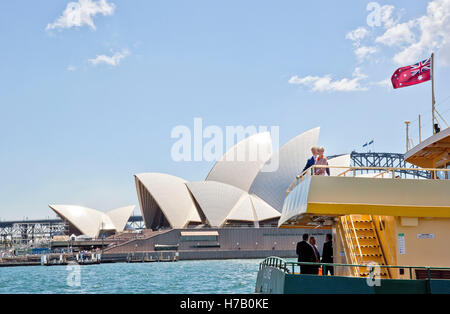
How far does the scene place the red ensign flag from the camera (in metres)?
16.8

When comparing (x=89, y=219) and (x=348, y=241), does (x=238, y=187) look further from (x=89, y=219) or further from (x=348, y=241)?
(x=348, y=241)

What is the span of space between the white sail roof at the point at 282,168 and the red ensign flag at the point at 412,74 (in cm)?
5748

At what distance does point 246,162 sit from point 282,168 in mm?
6086

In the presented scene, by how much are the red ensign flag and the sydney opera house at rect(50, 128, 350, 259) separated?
5778 centimetres

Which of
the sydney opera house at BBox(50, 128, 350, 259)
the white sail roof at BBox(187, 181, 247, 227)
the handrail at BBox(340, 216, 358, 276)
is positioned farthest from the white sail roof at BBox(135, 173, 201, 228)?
the handrail at BBox(340, 216, 358, 276)

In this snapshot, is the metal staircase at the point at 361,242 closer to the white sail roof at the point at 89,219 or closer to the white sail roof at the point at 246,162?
the white sail roof at the point at 246,162

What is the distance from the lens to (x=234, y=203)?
78.0 metres

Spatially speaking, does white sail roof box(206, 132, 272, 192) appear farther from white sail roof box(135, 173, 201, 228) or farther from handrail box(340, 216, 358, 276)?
handrail box(340, 216, 358, 276)

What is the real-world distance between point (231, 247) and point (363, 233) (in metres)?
64.7

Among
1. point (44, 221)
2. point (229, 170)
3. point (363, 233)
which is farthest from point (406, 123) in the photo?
point (44, 221)

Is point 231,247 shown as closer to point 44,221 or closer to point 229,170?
point 229,170

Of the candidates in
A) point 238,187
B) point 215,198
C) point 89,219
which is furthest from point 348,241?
point 89,219

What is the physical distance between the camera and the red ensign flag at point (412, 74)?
16.8 meters

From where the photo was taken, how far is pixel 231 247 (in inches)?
3029
